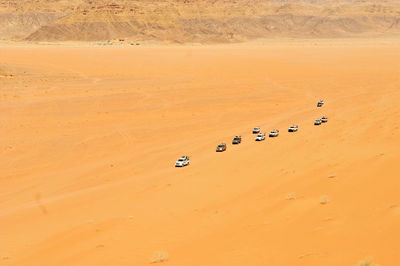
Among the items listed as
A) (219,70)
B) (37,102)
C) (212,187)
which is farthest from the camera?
(219,70)

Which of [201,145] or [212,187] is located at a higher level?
[201,145]

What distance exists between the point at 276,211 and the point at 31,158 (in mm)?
21439

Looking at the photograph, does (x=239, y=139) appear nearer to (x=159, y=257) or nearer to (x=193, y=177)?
(x=193, y=177)

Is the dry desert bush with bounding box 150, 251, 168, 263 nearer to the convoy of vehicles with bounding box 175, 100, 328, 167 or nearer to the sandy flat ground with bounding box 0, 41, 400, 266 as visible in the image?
the sandy flat ground with bounding box 0, 41, 400, 266

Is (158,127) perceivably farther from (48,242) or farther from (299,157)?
(48,242)

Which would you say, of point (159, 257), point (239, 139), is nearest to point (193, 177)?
point (159, 257)

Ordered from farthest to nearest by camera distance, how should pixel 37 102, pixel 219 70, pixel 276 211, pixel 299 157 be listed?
pixel 219 70 → pixel 37 102 → pixel 299 157 → pixel 276 211

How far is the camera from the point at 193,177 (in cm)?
2056

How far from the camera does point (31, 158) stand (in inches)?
1208

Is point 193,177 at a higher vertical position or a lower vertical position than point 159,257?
higher

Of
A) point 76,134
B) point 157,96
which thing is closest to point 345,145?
Answer: point 76,134

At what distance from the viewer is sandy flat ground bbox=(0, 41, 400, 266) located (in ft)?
36.4

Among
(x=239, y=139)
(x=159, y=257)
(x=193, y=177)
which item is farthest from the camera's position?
(x=239, y=139)

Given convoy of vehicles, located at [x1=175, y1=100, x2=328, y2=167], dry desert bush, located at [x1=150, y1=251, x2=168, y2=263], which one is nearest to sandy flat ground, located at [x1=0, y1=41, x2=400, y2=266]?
dry desert bush, located at [x1=150, y1=251, x2=168, y2=263]
